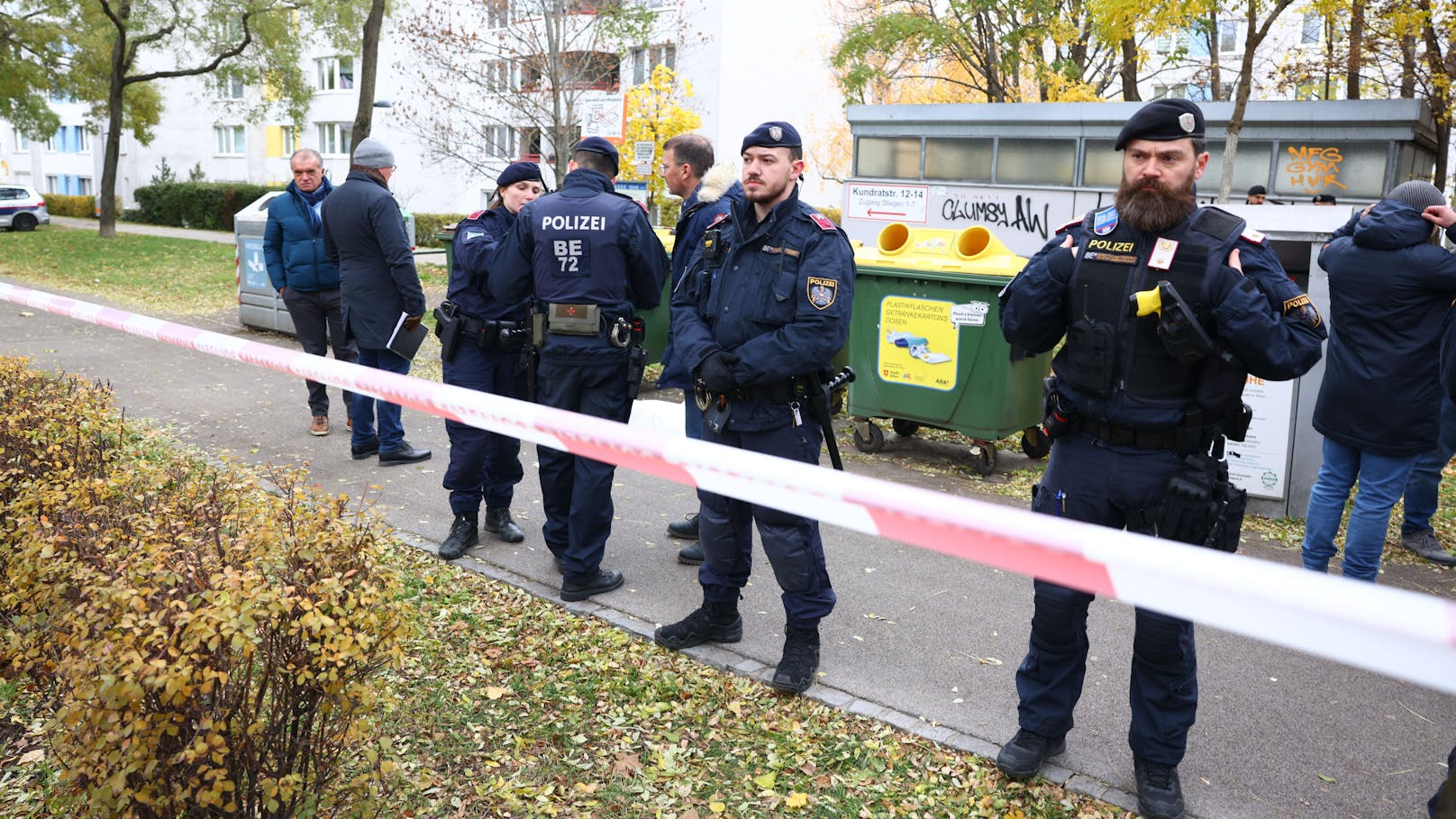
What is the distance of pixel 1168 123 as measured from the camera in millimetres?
3148

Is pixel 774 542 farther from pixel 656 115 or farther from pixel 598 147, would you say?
pixel 656 115

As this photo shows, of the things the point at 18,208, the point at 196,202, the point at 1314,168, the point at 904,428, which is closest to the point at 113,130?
the point at 18,208

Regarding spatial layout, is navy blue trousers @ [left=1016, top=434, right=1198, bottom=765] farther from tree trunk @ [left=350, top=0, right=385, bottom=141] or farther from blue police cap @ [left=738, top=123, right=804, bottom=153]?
tree trunk @ [left=350, top=0, right=385, bottom=141]

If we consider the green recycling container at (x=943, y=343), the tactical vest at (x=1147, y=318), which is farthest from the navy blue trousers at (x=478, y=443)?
the tactical vest at (x=1147, y=318)

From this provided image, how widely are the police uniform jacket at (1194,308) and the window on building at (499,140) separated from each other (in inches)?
813

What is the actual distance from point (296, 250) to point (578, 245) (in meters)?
3.48

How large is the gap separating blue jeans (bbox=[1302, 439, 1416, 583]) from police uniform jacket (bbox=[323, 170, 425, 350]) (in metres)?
4.96

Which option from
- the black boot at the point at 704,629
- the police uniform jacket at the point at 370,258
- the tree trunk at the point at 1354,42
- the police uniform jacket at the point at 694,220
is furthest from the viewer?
the tree trunk at the point at 1354,42

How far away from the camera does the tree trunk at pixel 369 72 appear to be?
17.0 m

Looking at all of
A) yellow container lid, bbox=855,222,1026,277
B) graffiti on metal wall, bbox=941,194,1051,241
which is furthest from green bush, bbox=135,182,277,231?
yellow container lid, bbox=855,222,1026,277

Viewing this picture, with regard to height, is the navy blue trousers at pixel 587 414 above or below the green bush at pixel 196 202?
below

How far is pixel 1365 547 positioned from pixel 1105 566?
373 centimetres

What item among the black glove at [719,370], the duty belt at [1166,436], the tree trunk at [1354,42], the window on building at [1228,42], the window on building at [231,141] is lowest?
the duty belt at [1166,436]

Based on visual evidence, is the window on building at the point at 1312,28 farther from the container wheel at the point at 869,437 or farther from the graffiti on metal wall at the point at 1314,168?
the container wheel at the point at 869,437
